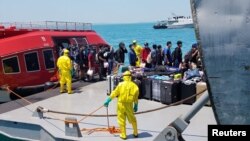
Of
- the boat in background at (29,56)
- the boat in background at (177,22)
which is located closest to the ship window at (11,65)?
the boat in background at (29,56)

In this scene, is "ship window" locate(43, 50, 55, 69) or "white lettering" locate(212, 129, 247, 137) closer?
"white lettering" locate(212, 129, 247, 137)

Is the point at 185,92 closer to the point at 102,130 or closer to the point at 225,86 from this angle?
the point at 102,130

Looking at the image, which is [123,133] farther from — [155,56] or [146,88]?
[155,56]

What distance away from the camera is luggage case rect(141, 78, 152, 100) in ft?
42.0

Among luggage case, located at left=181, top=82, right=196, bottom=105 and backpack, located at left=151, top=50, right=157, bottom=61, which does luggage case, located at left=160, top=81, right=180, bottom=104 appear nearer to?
luggage case, located at left=181, top=82, right=196, bottom=105

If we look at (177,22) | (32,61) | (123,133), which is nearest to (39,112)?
(123,133)

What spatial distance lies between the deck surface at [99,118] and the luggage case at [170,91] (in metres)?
0.27

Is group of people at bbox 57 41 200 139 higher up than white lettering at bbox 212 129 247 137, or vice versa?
white lettering at bbox 212 129 247 137

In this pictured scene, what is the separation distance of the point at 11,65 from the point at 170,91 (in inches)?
271

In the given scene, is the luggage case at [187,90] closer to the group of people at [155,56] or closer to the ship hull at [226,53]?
the group of people at [155,56]

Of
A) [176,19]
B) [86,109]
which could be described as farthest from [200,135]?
[176,19]

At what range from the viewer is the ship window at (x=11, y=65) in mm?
15227

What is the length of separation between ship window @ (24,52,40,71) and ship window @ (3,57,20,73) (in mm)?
456

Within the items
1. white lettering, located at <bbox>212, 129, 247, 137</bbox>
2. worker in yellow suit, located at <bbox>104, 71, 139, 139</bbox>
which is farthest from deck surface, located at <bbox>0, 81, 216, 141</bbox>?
white lettering, located at <bbox>212, 129, 247, 137</bbox>
